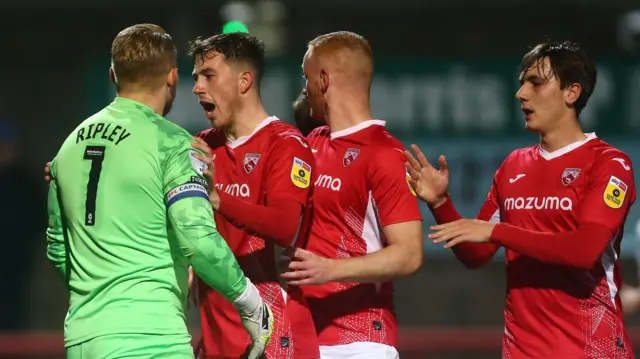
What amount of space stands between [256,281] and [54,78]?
7.64 metres

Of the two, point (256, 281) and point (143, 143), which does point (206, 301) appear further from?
point (143, 143)

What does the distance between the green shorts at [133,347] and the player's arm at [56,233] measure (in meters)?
0.37

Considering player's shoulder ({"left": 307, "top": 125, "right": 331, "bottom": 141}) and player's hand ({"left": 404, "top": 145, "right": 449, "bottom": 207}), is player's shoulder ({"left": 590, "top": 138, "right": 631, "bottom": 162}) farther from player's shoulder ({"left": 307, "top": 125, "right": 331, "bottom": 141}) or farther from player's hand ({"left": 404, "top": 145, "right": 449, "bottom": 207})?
player's shoulder ({"left": 307, "top": 125, "right": 331, "bottom": 141})

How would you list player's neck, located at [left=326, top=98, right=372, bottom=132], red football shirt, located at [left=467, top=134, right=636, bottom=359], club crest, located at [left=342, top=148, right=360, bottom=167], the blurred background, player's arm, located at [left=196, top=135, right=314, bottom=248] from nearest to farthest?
player's arm, located at [left=196, top=135, right=314, bottom=248]
red football shirt, located at [left=467, top=134, right=636, bottom=359]
club crest, located at [left=342, top=148, right=360, bottom=167]
player's neck, located at [left=326, top=98, right=372, bottom=132]
the blurred background

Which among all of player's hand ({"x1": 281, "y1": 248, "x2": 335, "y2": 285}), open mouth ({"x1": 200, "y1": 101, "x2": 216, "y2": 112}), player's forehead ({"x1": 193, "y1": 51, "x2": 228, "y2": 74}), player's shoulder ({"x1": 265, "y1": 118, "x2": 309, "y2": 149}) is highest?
player's forehead ({"x1": 193, "y1": 51, "x2": 228, "y2": 74})

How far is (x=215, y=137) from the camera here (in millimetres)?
4383

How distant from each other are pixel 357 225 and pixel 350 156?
27cm

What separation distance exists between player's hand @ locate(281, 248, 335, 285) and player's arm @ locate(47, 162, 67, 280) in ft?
2.45

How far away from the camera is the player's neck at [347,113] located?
4.52m

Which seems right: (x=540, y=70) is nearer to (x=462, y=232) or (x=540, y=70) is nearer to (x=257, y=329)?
(x=462, y=232)

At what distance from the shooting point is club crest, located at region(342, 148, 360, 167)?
4379mm

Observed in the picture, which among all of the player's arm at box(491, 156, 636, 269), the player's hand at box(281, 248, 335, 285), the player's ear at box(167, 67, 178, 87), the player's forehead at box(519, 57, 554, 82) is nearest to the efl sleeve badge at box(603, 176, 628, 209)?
the player's arm at box(491, 156, 636, 269)

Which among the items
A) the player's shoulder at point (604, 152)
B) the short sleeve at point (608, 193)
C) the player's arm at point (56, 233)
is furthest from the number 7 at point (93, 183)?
the player's shoulder at point (604, 152)

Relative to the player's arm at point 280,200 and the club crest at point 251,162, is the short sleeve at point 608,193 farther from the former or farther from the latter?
the club crest at point 251,162
